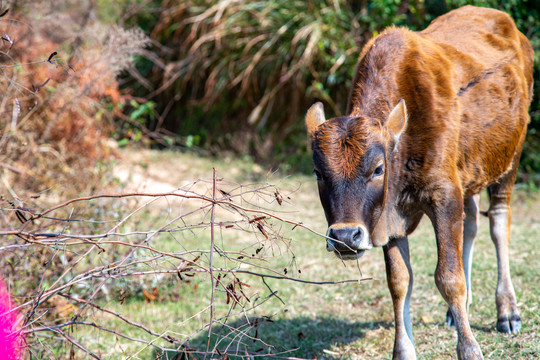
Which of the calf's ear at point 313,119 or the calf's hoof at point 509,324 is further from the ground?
the calf's ear at point 313,119

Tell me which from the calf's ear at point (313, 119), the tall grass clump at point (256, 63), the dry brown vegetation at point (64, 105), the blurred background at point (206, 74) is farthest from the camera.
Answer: the tall grass clump at point (256, 63)

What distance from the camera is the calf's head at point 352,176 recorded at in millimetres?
3215

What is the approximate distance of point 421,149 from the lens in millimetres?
3738

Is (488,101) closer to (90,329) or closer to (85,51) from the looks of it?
(90,329)

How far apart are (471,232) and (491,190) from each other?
16.7 inches

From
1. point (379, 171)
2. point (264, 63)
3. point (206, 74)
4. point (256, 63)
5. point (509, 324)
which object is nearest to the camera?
point (379, 171)

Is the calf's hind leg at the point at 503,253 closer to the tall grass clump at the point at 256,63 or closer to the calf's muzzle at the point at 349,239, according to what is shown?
the calf's muzzle at the point at 349,239

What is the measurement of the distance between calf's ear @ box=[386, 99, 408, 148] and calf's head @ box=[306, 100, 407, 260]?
0.08 feet

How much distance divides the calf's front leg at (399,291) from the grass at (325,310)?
33 centimetres

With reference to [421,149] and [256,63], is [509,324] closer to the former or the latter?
[421,149]

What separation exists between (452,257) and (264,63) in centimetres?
816

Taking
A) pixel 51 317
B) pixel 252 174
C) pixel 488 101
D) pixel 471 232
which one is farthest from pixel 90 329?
pixel 252 174

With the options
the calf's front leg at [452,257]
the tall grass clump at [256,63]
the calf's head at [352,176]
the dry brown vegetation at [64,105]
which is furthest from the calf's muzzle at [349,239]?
the tall grass clump at [256,63]

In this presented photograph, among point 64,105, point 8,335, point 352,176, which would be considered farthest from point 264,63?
point 8,335
